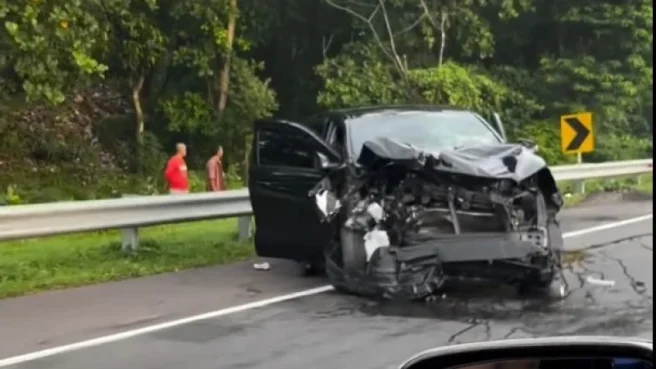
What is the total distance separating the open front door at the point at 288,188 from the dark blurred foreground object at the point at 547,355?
7.60 meters

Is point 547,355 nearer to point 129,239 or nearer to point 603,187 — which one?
point 129,239

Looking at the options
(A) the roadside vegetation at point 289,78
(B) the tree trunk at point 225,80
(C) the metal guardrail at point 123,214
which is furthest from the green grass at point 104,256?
(B) the tree trunk at point 225,80

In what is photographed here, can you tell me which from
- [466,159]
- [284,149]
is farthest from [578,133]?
[466,159]

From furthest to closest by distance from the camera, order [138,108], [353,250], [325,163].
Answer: [138,108] < [325,163] < [353,250]

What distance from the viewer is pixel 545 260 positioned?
935 centimetres

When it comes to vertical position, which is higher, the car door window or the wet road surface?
the car door window

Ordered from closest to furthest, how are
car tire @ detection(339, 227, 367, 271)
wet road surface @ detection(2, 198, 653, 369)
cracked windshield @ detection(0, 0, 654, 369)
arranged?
wet road surface @ detection(2, 198, 653, 369), cracked windshield @ detection(0, 0, 654, 369), car tire @ detection(339, 227, 367, 271)

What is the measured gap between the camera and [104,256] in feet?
40.7

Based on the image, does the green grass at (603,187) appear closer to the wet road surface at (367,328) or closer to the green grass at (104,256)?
the green grass at (104,256)

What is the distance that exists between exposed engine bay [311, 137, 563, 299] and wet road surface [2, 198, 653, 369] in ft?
0.69

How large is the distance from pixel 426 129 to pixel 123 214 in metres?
3.34

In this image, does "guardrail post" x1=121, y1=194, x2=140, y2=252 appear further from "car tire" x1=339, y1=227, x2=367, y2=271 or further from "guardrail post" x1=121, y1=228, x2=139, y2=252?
"car tire" x1=339, y1=227, x2=367, y2=271

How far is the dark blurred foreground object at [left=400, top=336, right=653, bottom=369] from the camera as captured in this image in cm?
239

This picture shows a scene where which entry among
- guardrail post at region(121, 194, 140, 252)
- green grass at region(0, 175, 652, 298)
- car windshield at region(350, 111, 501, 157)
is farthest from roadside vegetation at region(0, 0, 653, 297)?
car windshield at region(350, 111, 501, 157)
